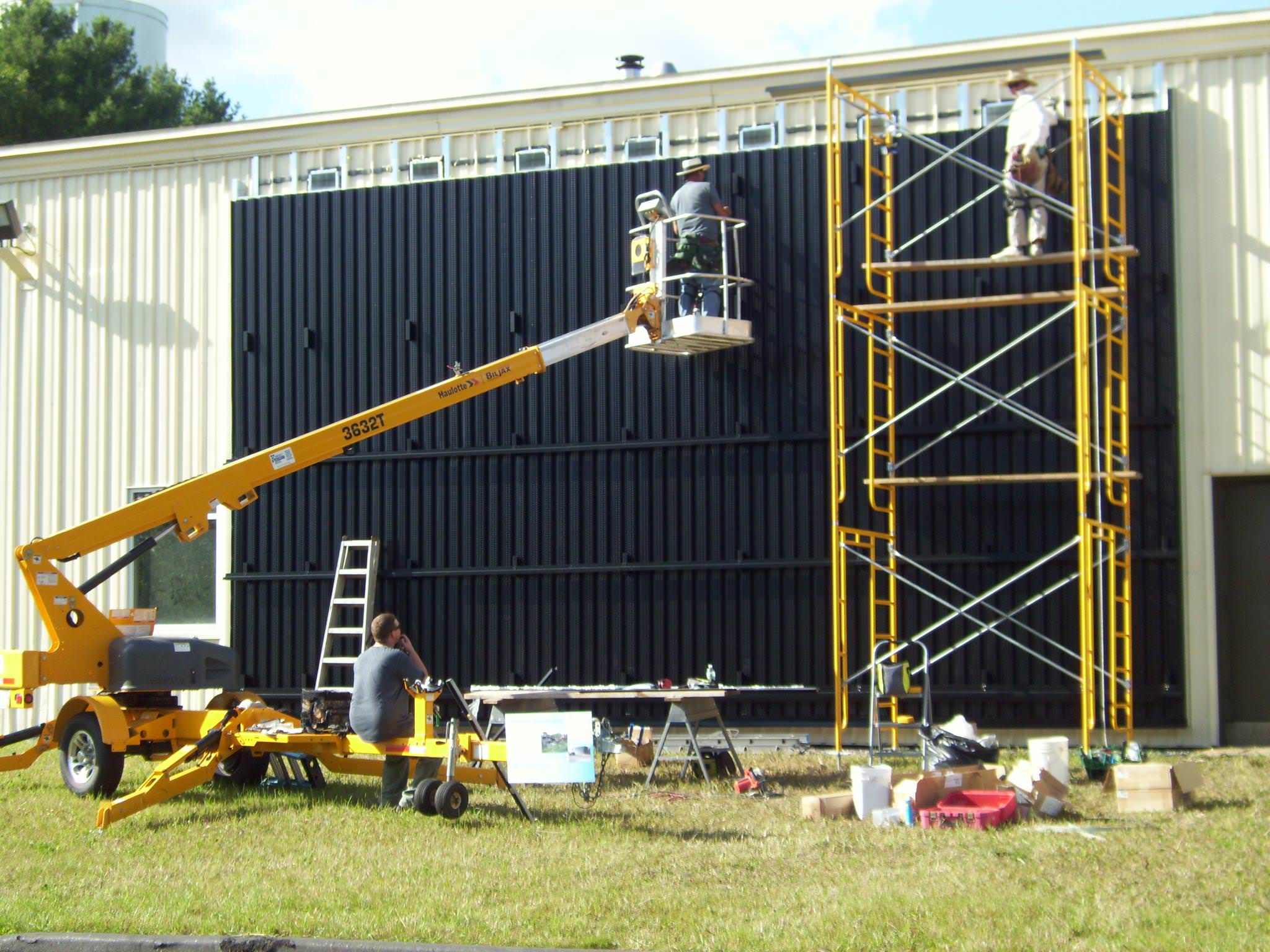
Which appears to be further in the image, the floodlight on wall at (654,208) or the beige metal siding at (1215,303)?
the floodlight on wall at (654,208)

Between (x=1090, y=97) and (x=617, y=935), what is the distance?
35.8ft

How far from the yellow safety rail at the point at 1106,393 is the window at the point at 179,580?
1018 centimetres

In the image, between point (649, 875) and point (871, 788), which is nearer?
point (649, 875)

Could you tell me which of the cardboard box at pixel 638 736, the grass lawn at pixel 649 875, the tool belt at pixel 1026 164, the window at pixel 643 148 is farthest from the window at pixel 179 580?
the tool belt at pixel 1026 164

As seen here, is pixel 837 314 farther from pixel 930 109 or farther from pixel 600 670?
pixel 600 670

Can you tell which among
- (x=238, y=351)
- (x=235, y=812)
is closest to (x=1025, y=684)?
(x=235, y=812)

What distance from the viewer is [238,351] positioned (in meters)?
17.9

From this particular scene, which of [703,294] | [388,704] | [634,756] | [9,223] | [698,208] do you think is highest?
[9,223]

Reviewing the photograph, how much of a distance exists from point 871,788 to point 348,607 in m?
7.99

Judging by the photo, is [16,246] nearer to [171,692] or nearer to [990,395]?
[171,692]

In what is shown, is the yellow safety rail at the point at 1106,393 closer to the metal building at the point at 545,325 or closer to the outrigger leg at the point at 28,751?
the metal building at the point at 545,325

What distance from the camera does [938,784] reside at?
10758 millimetres

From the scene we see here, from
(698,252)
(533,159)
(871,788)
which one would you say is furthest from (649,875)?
(533,159)

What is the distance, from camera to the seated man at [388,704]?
38.7 ft
